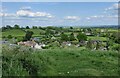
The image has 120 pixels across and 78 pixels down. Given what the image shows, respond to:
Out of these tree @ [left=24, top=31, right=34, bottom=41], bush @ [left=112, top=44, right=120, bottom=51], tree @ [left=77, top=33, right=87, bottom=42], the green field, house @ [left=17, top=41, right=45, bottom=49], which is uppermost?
the green field

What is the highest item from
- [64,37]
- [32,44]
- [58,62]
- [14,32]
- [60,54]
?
[14,32]

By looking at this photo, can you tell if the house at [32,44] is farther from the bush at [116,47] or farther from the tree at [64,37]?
the bush at [116,47]

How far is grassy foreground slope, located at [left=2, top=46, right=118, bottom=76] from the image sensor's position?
3.91m

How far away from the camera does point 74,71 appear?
401cm

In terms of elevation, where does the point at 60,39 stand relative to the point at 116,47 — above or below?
above

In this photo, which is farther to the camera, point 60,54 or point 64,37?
point 64,37

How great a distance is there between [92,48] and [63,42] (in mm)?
658

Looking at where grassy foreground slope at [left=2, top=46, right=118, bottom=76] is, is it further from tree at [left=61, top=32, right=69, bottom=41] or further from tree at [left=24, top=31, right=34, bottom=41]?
tree at [left=24, top=31, right=34, bottom=41]

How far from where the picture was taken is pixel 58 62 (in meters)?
4.31

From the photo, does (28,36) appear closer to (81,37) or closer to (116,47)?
(81,37)

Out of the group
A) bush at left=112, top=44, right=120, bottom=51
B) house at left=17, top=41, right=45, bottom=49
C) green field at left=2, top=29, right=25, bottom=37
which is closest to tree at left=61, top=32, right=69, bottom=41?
house at left=17, top=41, right=45, bottom=49

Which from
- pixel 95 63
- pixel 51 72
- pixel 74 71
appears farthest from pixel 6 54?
pixel 95 63

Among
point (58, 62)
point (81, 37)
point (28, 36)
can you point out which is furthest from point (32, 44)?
point (81, 37)

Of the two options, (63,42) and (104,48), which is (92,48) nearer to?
(104,48)
